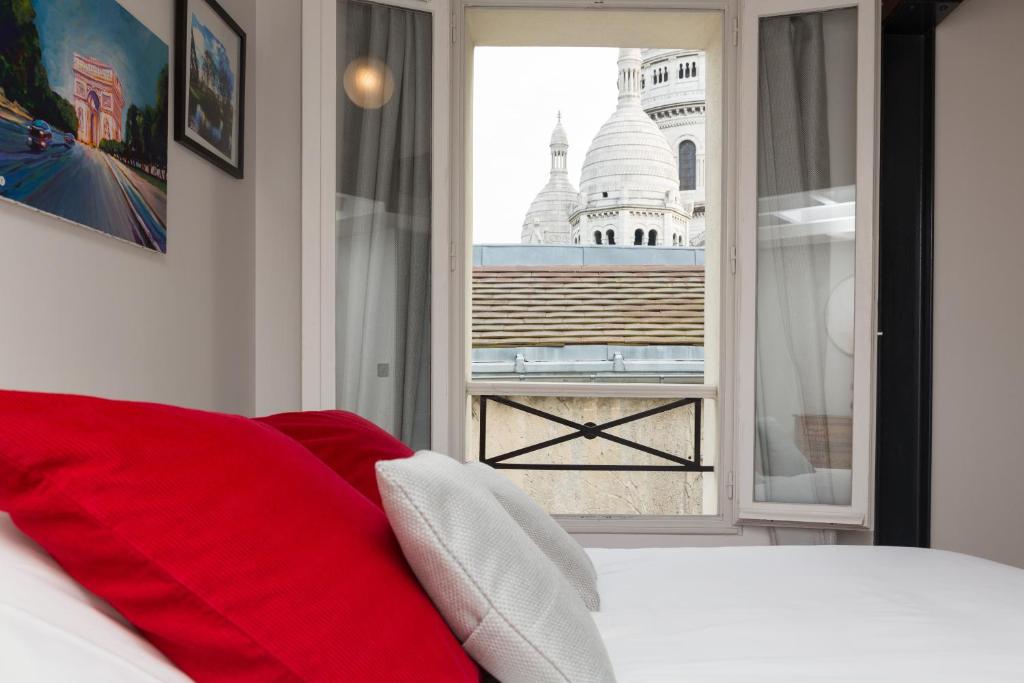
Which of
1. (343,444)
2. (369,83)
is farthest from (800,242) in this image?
(343,444)

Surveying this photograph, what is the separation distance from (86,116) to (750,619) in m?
1.60

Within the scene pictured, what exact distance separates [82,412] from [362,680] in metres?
0.33

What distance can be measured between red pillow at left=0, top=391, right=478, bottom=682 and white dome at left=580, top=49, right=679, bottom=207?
78.2 ft

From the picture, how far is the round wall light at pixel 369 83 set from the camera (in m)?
2.81

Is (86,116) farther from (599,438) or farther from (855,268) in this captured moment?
(599,438)

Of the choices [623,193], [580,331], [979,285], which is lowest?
[580,331]

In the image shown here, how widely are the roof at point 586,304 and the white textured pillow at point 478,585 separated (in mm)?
8701

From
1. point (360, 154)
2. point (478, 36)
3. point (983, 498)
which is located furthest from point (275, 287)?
point (983, 498)

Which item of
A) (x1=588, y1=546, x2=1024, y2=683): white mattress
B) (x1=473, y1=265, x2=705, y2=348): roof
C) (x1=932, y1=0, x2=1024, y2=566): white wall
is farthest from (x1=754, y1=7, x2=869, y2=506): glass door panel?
(x1=473, y1=265, x2=705, y2=348): roof

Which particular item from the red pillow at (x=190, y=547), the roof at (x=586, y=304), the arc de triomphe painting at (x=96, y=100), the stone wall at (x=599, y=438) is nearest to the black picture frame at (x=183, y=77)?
the arc de triomphe painting at (x=96, y=100)

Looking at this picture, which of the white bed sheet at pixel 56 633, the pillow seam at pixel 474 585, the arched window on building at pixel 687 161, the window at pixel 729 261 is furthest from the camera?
the arched window on building at pixel 687 161

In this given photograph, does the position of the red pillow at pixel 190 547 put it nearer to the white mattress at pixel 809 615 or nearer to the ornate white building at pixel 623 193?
the white mattress at pixel 809 615

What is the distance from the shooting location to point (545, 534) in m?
1.32

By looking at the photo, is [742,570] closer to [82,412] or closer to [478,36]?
[82,412]
